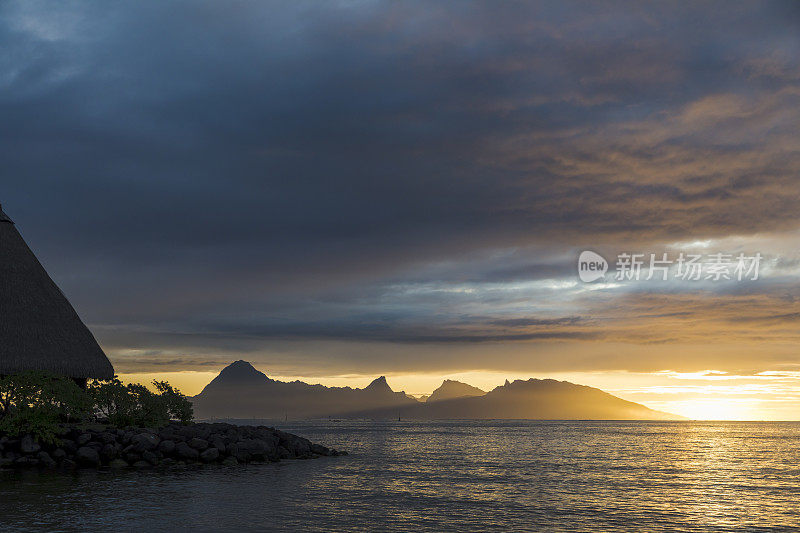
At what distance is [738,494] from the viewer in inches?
1697

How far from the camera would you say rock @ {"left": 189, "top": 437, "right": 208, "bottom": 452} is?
171 ft

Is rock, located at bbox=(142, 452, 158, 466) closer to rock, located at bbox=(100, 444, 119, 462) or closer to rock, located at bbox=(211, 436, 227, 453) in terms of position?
rock, located at bbox=(100, 444, 119, 462)

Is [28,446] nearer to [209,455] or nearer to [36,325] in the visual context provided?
[36,325]

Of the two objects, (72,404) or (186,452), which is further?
(186,452)

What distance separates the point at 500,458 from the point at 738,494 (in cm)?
3354

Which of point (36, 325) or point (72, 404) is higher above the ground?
point (36, 325)

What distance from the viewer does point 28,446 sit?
149 ft

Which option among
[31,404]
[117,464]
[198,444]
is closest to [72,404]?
[31,404]

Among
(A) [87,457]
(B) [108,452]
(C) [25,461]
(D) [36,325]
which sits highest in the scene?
(D) [36,325]

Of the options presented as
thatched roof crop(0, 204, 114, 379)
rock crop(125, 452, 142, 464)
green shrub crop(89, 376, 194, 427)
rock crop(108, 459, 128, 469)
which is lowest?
rock crop(108, 459, 128, 469)

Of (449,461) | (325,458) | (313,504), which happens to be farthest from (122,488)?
(449,461)

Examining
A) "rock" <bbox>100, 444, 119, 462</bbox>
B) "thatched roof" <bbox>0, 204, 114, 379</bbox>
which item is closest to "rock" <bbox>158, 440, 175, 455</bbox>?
"rock" <bbox>100, 444, 119, 462</bbox>

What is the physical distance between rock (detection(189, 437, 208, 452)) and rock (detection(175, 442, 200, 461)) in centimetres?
75

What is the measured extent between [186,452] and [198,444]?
1821 millimetres
